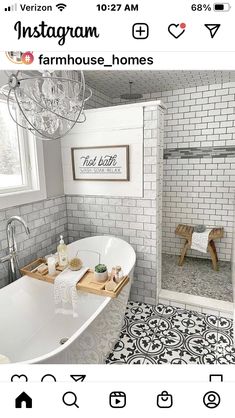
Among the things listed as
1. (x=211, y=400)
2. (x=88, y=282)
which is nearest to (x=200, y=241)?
(x=88, y=282)

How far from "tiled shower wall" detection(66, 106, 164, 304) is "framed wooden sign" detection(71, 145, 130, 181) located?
0.76ft

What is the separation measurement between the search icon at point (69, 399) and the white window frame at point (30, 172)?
164 cm

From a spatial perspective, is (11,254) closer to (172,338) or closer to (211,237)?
(172,338)

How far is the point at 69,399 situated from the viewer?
33.5 inches

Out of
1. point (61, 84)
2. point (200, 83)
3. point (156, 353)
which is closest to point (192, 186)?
point (200, 83)

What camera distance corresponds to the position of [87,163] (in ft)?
8.82

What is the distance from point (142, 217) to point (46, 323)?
138cm

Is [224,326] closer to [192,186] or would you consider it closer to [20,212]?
[192,186]

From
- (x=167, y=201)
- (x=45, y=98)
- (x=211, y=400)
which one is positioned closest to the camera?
(x=211, y=400)

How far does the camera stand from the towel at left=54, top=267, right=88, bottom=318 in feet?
6.27

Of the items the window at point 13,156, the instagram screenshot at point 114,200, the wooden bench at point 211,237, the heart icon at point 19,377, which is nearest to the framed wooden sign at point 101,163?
the instagram screenshot at point 114,200

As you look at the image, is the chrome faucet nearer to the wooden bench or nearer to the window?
the window
